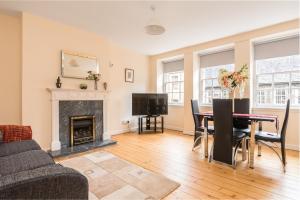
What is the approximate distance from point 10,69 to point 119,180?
2885 millimetres

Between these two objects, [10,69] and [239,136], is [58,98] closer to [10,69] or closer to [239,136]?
[10,69]

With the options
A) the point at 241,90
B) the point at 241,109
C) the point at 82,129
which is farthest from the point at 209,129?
the point at 82,129

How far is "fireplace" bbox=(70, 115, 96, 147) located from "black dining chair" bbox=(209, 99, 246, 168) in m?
2.68

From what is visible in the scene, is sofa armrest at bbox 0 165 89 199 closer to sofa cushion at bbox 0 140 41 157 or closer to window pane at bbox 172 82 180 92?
sofa cushion at bbox 0 140 41 157

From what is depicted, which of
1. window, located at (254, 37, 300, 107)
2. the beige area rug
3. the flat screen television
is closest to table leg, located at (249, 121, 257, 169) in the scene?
the beige area rug

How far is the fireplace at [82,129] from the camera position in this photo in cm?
363

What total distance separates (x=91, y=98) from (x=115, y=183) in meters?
2.29

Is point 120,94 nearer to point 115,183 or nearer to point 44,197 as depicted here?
point 115,183

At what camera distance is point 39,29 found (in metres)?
3.24

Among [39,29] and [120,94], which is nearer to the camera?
[39,29]

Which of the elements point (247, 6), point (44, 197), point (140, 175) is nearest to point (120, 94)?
point (140, 175)

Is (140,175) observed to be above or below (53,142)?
below

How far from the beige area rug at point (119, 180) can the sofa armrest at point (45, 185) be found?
1.05 meters

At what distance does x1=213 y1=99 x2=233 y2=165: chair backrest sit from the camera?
2617 millimetres
